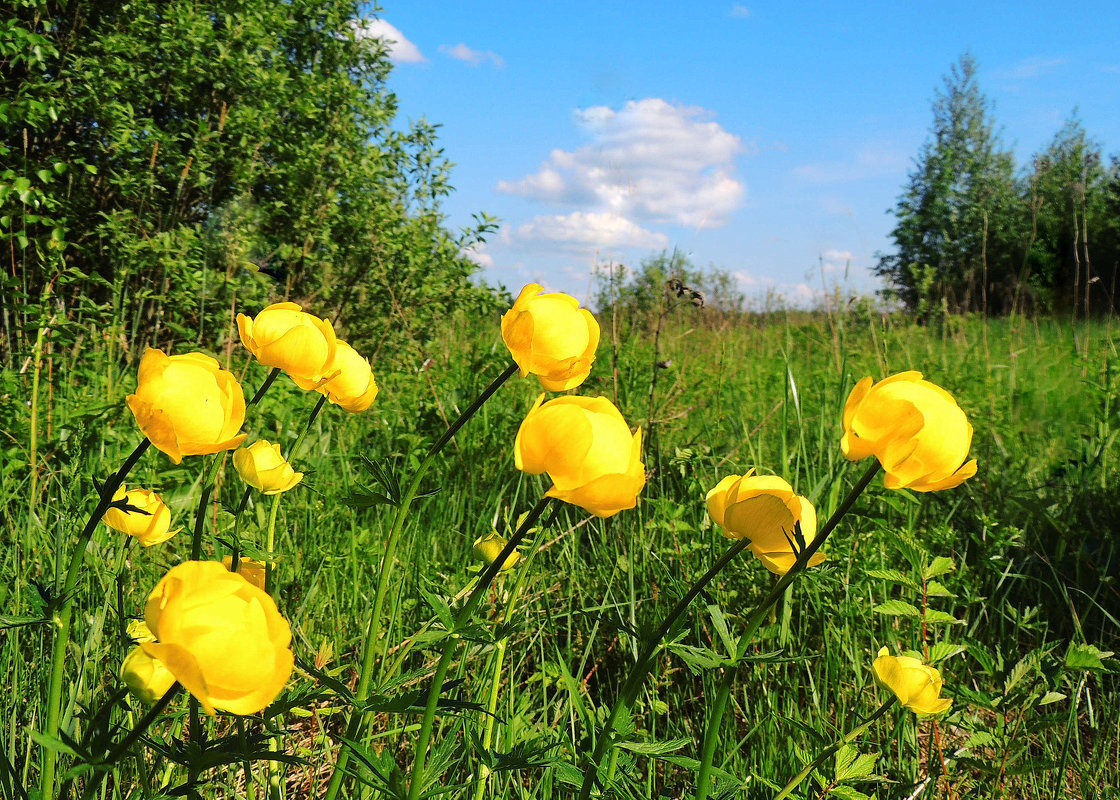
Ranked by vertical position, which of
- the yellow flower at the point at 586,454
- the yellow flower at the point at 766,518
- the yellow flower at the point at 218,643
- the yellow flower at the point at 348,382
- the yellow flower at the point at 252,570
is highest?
the yellow flower at the point at 348,382

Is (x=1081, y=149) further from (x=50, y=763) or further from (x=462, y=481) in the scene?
(x=50, y=763)

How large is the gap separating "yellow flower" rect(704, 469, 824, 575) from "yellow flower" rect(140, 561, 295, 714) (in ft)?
1.19

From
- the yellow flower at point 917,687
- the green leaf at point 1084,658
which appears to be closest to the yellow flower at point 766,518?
the yellow flower at point 917,687

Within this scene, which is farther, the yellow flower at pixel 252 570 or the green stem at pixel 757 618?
the yellow flower at pixel 252 570

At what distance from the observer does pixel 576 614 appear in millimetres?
1616

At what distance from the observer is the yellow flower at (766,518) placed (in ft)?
1.98

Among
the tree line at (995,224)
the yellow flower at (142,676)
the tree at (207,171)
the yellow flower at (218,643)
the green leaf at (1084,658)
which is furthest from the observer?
the tree line at (995,224)

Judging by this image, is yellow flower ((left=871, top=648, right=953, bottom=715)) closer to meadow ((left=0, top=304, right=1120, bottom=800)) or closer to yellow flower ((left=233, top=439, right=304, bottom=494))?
meadow ((left=0, top=304, right=1120, bottom=800))

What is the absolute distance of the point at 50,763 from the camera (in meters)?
0.59

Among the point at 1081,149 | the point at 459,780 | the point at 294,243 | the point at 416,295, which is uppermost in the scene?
the point at 1081,149

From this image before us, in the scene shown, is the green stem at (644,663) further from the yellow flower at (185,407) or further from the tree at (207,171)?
the tree at (207,171)

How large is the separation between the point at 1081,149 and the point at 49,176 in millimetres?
13323

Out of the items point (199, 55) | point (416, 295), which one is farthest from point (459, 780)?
point (199, 55)

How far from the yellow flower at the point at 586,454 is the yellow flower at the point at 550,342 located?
0.30 feet
